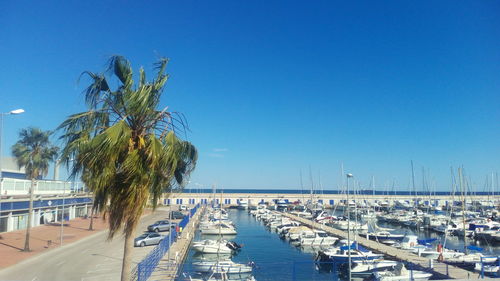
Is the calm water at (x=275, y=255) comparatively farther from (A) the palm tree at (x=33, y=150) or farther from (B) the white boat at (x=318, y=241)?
(A) the palm tree at (x=33, y=150)

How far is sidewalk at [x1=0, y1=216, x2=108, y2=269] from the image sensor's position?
30.5 meters

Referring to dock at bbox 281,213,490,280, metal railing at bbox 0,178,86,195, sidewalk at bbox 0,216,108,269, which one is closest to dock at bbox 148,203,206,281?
sidewalk at bbox 0,216,108,269

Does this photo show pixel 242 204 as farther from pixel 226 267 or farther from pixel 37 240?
pixel 226 267

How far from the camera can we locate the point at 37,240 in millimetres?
39562

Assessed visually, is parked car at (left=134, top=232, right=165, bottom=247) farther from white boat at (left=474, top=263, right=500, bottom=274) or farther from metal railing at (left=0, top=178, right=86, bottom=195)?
white boat at (left=474, top=263, right=500, bottom=274)

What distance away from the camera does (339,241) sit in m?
48.6

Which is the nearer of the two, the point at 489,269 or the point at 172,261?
the point at 489,269

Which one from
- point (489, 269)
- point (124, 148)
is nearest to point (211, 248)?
point (489, 269)

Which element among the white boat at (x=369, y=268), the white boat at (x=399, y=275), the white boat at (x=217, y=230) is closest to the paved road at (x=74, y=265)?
the white boat at (x=399, y=275)

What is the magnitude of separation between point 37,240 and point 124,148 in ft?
124

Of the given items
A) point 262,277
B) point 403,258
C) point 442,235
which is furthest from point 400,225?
point 262,277

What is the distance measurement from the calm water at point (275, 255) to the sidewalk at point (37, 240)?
43.3 feet

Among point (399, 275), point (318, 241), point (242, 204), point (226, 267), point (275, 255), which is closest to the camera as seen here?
point (399, 275)

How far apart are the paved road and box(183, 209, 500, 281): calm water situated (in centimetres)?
592
